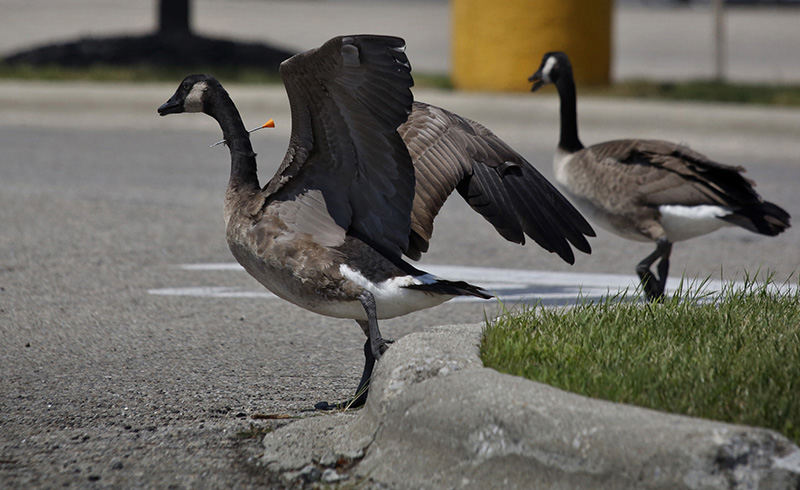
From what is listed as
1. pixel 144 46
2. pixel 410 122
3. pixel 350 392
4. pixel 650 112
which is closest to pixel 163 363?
pixel 350 392

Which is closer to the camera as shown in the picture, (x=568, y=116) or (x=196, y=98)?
(x=196, y=98)

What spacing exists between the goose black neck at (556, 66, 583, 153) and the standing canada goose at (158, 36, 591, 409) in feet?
7.99

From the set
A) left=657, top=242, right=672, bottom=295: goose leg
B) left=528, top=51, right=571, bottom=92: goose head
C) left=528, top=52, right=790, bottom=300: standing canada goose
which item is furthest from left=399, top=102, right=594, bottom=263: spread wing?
left=528, top=51, right=571, bottom=92: goose head

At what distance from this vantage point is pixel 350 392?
465 centimetres

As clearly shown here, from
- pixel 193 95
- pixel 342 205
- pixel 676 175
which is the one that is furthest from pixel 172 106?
pixel 676 175

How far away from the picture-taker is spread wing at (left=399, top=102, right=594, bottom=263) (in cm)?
468

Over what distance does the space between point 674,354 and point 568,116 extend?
350 centimetres

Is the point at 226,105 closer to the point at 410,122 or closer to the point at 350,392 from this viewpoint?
the point at 410,122

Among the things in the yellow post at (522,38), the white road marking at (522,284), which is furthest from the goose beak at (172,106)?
the yellow post at (522,38)

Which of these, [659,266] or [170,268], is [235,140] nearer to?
[170,268]

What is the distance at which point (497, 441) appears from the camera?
3.38 meters

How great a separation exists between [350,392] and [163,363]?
93 cm

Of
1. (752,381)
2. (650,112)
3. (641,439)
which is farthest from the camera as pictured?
(650,112)

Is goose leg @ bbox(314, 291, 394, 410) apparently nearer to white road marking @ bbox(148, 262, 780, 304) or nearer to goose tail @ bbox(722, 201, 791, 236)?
white road marking @ bbox(148, 262, 780, 304)
